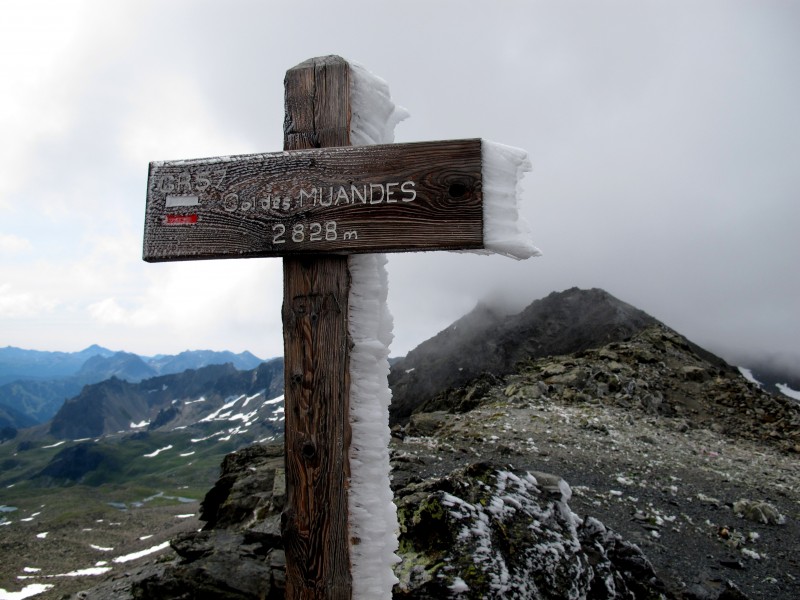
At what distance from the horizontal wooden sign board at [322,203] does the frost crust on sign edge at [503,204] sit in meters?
0.05

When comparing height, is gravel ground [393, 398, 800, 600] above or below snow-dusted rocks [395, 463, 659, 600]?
below

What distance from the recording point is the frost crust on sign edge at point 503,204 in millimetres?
2836

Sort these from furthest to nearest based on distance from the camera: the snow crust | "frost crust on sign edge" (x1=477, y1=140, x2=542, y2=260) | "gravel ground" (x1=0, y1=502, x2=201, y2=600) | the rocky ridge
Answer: "gravel ground" (x1=0, y1=502, x2=201, y2=600), the rocky ridge, the snow crust, "frost crust on sign edge" (x1=477, y1=140, x2=542, y2=260)

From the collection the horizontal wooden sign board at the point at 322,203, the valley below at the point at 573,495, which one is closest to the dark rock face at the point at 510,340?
the valley below at the point at 573,495

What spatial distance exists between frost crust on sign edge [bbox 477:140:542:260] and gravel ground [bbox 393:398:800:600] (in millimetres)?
6380

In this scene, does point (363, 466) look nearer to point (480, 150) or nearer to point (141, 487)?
point (480, 150)

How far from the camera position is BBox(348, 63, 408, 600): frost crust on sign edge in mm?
2936

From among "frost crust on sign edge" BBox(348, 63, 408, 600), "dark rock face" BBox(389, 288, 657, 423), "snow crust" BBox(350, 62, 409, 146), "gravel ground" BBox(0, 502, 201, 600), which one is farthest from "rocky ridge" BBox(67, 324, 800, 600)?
"gravel ground" BBox(0, 502, 201, 600)

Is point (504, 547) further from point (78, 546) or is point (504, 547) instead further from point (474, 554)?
point (78, 546)

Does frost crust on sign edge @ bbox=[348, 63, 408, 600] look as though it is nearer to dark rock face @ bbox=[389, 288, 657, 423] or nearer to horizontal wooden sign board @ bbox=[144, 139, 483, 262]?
horizontal wooden sign board @ bbox=[144, 139, 483, 262]

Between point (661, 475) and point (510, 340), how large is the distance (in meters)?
38.6

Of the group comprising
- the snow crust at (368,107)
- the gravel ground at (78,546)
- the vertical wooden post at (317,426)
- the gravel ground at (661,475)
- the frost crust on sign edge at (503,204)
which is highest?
the snow crust at (368,107)

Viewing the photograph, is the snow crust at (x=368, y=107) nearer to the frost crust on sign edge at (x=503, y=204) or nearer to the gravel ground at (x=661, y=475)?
the frost crust on sign edge at (x=503, y=204)

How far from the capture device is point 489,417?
58.9 feet
